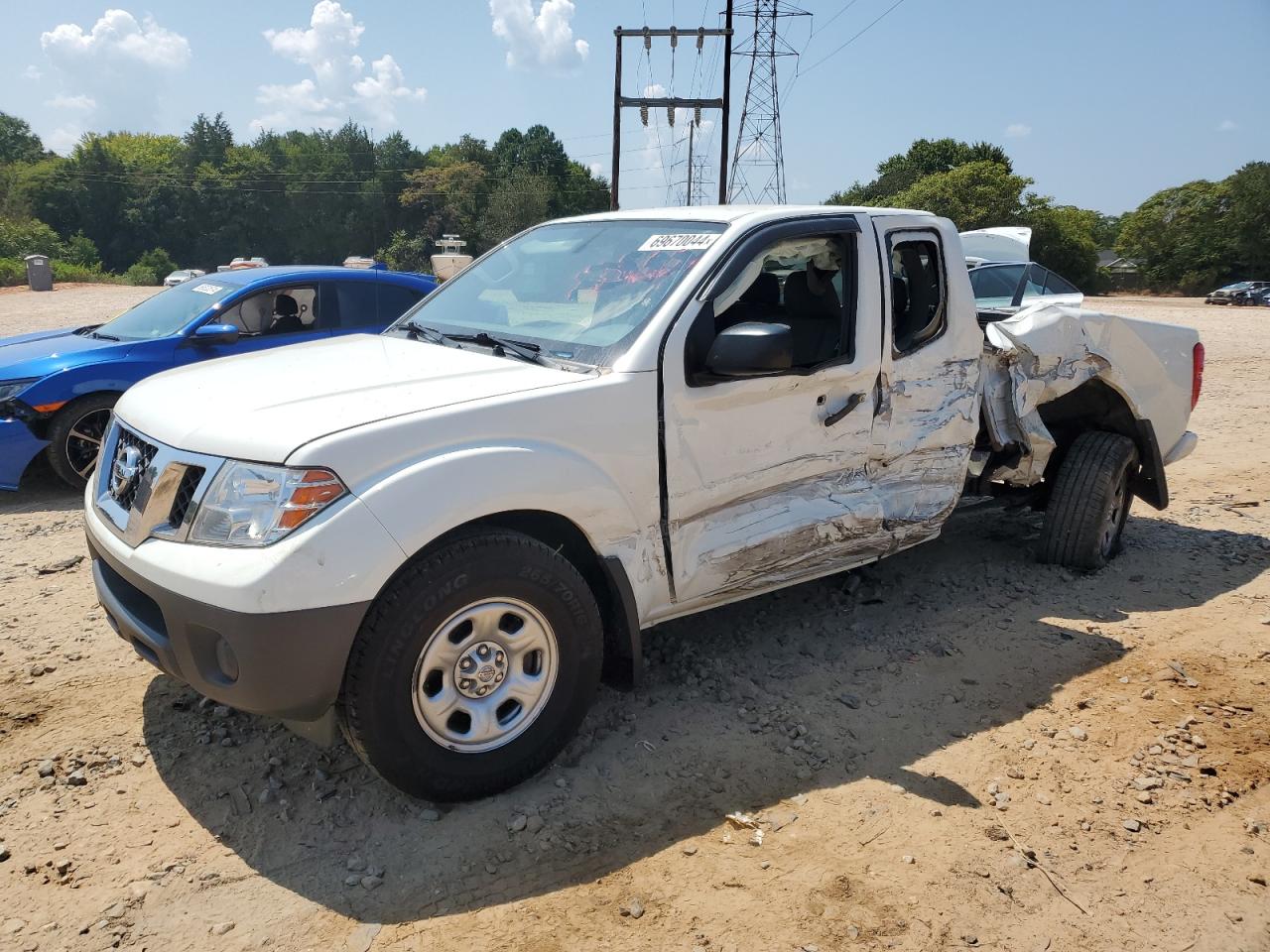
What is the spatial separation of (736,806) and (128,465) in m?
2.36

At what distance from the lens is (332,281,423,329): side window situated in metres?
7.46

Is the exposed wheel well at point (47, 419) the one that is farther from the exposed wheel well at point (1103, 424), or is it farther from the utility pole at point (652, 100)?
the utility pole at point (652, 100)

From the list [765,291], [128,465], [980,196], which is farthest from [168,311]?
[980,196]

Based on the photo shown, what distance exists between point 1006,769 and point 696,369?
71.9 inches

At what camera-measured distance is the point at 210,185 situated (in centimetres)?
8219

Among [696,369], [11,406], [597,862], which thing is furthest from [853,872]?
[11,406]

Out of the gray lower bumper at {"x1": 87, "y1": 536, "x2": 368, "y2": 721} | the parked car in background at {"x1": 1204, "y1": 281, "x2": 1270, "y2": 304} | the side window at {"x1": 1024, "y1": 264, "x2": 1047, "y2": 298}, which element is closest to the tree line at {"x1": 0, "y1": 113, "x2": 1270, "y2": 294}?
the parked car in background at {"x1": 1204, "y1": 281, "x2": 1270, "y2": 304}

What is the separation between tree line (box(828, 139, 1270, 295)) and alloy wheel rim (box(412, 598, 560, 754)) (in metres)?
40.2

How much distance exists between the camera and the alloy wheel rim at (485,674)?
278 cm

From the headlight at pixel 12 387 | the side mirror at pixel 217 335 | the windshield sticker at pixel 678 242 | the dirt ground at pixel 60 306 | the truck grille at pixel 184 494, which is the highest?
the windshield sticker at pixel 678 242

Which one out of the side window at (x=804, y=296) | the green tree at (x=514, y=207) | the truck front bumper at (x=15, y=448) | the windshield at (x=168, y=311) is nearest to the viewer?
the side window at (x=804, y=296)

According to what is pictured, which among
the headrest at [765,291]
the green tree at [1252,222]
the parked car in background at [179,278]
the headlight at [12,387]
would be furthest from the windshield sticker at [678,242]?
→ the green tree at [1252,222]

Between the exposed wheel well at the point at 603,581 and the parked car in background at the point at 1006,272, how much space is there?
851cm

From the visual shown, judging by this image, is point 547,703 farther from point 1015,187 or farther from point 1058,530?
point 1015,187
